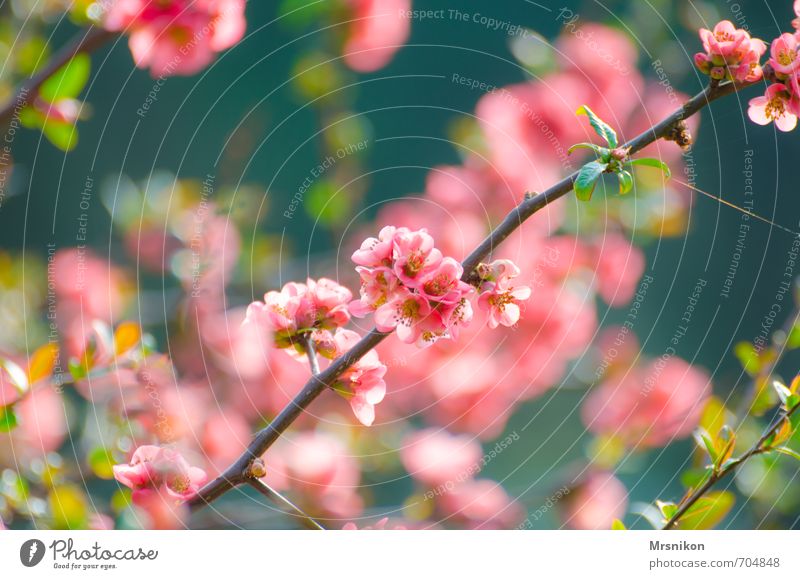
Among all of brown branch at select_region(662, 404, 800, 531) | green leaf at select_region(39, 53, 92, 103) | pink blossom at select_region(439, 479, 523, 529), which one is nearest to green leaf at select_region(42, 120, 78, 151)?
green leaf at select_region(39, 53, 92, 103)

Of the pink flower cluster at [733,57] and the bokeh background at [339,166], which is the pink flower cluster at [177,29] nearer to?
the bokeh background at [339,166]

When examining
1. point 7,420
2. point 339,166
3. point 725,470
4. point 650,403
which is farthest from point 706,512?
point 7,420

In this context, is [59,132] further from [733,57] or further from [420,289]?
[733,57]

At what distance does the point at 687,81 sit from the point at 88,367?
30.4 inches

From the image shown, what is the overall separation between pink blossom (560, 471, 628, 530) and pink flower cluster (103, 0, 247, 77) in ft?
2.21

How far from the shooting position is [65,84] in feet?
2.14

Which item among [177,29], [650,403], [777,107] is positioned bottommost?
[650,403]

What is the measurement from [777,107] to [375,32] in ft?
1.41

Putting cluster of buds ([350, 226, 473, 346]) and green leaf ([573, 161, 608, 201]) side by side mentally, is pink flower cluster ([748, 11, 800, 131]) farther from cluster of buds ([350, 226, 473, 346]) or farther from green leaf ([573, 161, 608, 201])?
cluster of buds ([350, 226, 473, 346])

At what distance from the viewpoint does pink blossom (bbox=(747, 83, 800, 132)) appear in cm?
61

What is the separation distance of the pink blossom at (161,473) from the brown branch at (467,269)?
2cm

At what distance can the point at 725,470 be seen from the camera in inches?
25.3
